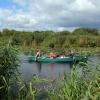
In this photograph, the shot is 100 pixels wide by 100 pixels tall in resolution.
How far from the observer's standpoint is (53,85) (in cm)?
884

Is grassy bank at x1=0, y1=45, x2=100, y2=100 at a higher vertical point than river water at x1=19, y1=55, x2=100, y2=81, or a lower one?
higher

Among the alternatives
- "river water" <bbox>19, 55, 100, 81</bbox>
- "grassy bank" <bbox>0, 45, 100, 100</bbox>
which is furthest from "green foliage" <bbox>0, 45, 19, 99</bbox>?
"river water" <bbox>19, 55, 100, 81</bbox>

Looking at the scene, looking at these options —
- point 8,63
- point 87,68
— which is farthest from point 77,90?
point 8,63

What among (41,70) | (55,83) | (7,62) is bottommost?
(41,70)

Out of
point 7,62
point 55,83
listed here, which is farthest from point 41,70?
point 7,62

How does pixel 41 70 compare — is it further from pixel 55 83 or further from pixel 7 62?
pixel 7 62

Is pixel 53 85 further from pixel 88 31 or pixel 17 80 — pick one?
pixel 88 31

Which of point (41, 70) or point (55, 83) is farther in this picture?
point (41, 70)

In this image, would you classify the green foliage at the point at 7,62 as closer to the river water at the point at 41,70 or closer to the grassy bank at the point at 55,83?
the grassy bank at the point at 55,83

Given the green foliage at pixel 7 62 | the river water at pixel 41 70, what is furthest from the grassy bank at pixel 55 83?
the river water at pixel 41 70

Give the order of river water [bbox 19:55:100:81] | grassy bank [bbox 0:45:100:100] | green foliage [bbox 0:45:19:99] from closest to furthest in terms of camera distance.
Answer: grassy bank [bbox 0:45:100:100]
green foliage [bbox 0:45:19:99]
river water [bbox 19:55:100:81]

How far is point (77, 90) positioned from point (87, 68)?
0.96m

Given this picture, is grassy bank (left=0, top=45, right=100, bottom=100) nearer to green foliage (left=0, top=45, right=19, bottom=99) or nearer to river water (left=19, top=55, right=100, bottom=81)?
green foliage (left=0, top=45, right=19, bottom=99)

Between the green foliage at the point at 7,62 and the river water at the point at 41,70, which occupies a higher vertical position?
the green foliage at the point at 7,62
